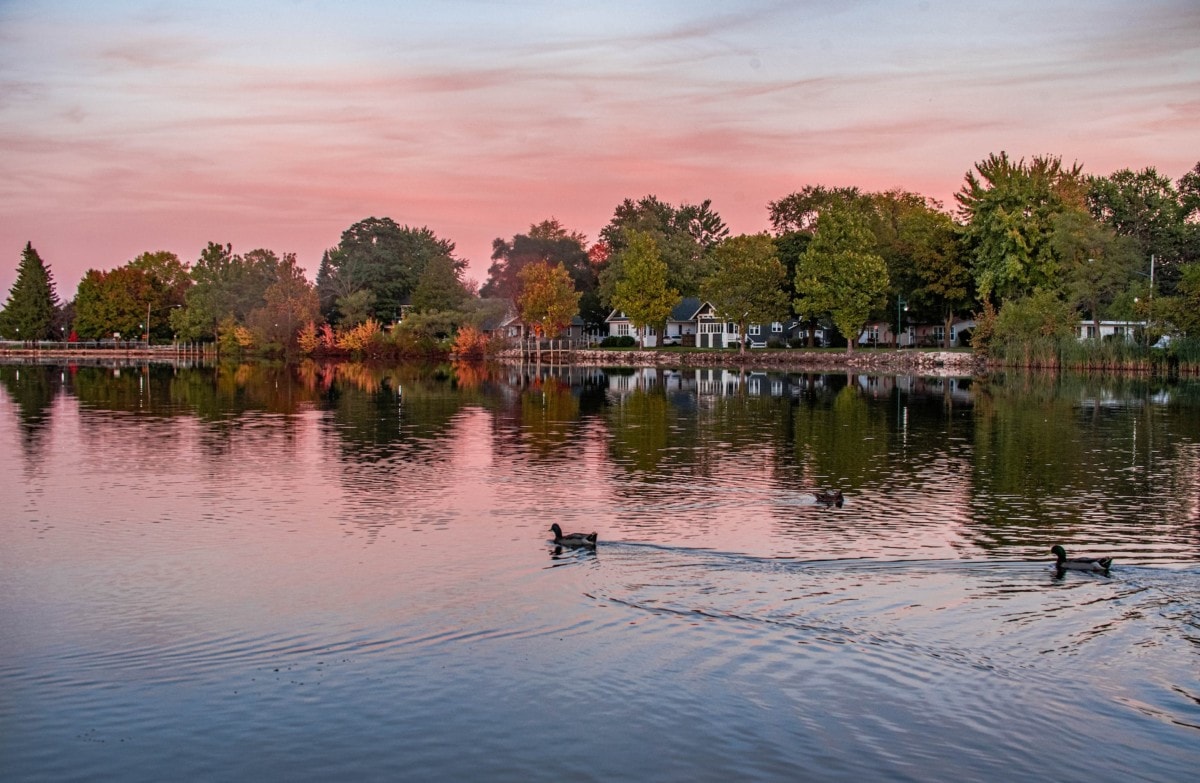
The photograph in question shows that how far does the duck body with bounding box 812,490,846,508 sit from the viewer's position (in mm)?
25609

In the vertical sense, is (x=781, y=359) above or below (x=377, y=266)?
below

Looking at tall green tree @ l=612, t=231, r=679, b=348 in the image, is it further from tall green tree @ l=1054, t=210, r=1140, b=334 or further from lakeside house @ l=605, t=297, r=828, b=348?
tall green tree @ l=1054, t=210, r=1140, b=334

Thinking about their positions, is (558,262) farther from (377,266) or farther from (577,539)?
(577,539)

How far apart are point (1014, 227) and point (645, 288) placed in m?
47.8

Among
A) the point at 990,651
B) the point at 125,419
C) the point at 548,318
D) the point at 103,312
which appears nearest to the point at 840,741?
the point at 990,651

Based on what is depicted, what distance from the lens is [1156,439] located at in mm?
39844

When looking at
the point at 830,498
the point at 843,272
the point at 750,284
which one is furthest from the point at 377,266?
the point at 830,498

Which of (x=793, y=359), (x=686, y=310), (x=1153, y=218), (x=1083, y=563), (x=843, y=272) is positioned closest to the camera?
(x=1083, y=563)

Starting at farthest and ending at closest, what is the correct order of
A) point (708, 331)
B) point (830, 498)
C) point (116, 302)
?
point (116, 302) < point (708, 331) < point (830, 498)

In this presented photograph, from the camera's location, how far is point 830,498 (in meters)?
25.7

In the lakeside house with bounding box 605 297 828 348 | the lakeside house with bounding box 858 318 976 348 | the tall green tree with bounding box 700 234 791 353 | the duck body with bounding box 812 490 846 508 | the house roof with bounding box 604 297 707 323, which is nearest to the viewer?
the duck body with bounding box 812 490 846 508

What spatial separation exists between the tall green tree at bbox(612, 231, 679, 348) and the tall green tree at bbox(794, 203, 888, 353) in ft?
75.2

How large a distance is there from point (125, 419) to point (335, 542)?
104 feet

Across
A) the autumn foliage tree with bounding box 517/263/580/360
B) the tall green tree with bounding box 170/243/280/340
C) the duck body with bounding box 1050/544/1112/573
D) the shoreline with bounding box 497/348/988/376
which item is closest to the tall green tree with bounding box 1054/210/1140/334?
the shoreline with bounding box 497/348/988/376
